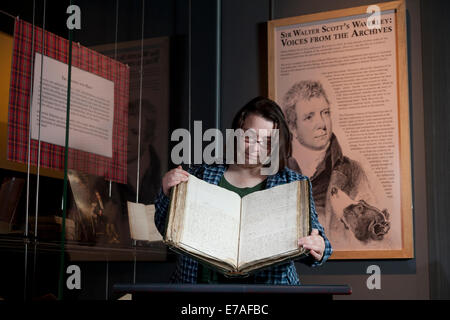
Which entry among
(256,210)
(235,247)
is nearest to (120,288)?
(235,247)

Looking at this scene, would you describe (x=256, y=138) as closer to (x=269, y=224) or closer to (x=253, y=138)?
(x=253, y=138)

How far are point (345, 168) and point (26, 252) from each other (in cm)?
156

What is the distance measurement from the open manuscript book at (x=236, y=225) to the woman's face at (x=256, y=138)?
260mm

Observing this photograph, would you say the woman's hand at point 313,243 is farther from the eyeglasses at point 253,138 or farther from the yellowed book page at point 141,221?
the yellowed book page at point 141,221

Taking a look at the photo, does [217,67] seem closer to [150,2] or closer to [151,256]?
[150,2]

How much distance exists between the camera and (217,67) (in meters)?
2.88

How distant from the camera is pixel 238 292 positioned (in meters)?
0.99

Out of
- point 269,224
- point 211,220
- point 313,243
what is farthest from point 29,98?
point 313,243

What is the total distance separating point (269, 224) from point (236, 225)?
0.38 ft

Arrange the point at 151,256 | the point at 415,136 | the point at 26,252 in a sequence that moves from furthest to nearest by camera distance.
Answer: the point at 415,136 → the point at 151,256 → the point at 26,252

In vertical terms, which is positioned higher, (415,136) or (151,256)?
(415,136)

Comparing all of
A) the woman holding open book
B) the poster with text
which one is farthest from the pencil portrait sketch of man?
the woman holding open book

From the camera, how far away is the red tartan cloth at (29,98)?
1.53 meters

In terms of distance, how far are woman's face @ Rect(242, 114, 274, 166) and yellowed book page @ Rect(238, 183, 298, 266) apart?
10.4 inches
